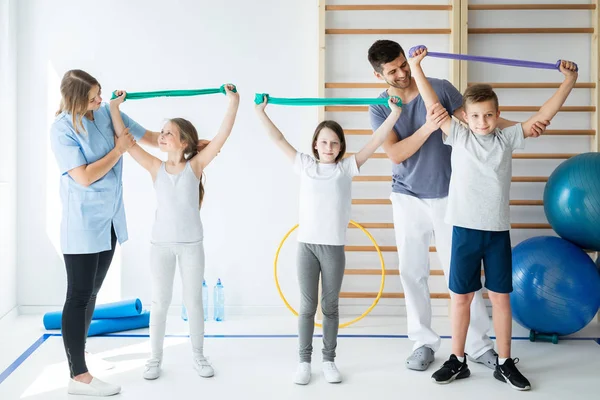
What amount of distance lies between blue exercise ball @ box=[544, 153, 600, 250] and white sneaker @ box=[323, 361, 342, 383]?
1.58 meters

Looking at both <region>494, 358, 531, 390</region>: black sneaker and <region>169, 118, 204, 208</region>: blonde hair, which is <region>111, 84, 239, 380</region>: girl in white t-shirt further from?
<region>494, 358, 531, 390</region>: black sneaker

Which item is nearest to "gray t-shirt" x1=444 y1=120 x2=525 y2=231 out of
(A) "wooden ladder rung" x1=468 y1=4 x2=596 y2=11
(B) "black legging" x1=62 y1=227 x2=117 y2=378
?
(A) "wooden ladder rung" x1=468 y1=4 x2=596 y2=11

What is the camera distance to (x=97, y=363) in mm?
3324

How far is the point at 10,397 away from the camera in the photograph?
2846mm

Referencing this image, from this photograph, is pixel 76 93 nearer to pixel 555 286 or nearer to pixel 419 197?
pixel 419 197

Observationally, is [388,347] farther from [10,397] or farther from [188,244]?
[10,397]

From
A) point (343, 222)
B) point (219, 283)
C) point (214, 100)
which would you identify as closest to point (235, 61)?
point (214, 100)

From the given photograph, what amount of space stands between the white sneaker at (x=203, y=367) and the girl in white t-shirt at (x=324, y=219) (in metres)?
0.43

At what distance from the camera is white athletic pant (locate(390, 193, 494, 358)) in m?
3.24

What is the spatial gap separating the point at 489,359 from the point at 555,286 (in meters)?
0.60

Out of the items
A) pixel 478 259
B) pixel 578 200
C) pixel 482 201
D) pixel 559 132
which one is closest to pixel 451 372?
pixel 478 259

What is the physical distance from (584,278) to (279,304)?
1.90 m

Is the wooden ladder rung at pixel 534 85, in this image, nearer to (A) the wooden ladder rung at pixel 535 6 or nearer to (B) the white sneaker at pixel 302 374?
(A) the wooden ladder rung at pixel 535 6

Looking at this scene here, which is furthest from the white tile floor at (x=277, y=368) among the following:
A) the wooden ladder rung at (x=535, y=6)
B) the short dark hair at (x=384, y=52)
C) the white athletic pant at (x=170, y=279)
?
the wooden ladder rung at (x=535, y=6)
